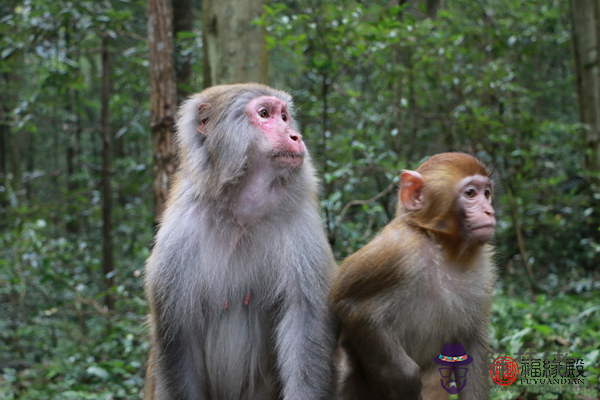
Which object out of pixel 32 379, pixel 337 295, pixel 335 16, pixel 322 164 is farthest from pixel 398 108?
pixel 32 379

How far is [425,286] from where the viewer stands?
8.40ft

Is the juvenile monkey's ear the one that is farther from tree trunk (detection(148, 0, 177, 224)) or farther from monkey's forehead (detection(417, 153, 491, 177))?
tree trunk (detection(148, 0, 177, 224))

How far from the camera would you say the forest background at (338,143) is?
4375mm

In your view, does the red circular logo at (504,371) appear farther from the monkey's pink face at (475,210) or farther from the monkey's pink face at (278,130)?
the monkey's pink face at (278,130)

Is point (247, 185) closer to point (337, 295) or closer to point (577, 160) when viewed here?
point (337, 295)


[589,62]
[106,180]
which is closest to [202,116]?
[106,180]

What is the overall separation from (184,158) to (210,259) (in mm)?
631

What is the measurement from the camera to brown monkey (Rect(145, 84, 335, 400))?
8.80 feet

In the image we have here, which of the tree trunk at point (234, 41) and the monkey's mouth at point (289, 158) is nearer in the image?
the monkey's mouth at point (289, 158)

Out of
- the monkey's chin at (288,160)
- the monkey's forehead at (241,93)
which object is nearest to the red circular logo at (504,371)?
the monkey's chin at (288,160)

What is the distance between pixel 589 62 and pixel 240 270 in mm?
5952

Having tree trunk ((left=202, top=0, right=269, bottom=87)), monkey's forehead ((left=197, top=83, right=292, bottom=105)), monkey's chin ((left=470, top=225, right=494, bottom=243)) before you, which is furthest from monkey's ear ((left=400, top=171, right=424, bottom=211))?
tree trunk ((left=202, top=0, right=269, bottom=87))

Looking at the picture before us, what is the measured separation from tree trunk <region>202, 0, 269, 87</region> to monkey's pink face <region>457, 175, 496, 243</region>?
2349 millimetres

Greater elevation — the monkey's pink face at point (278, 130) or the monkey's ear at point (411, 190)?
the monkey's pink face at point (278, 130)
